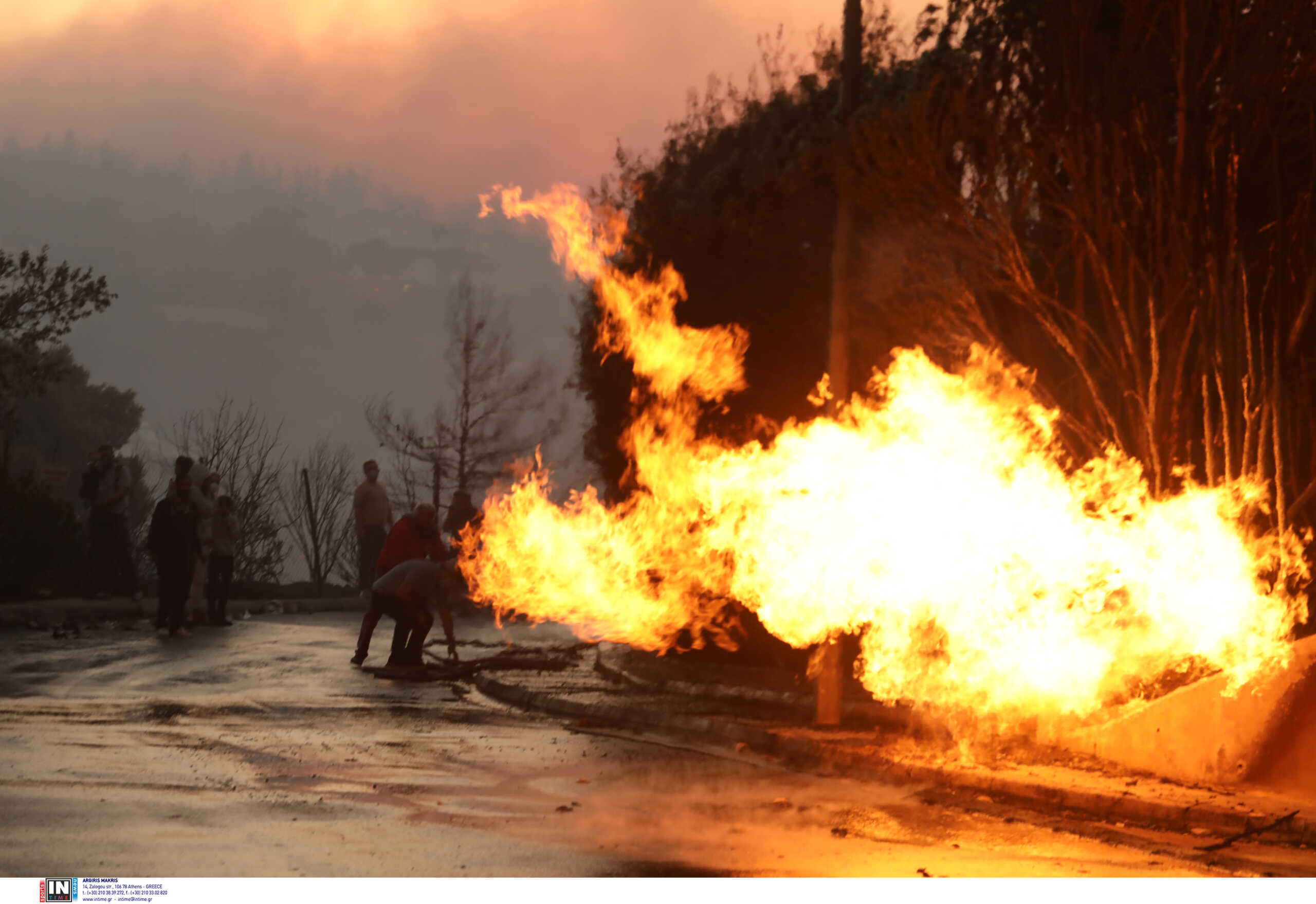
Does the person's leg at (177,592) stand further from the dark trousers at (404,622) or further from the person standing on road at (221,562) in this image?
the dark trousers at (404,622)

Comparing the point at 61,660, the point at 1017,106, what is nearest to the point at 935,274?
the point at 1017,106

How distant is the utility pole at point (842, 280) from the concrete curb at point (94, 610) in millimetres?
11839

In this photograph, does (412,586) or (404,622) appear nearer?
(412,586)

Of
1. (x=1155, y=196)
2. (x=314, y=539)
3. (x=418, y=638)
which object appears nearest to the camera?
(x=1155, y=196)

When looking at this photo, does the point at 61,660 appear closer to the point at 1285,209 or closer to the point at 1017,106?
→ the point at 1017,106

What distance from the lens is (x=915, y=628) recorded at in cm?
1044

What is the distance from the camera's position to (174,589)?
17438 mm

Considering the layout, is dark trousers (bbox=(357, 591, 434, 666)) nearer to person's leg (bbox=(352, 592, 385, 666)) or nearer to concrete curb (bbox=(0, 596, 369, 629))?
person's leg (bbox=(352, 592, 385, 666))

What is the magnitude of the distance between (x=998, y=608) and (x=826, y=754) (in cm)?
168

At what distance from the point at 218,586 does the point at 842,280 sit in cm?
1201

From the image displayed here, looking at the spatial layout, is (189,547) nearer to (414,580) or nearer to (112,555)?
(414,580)
